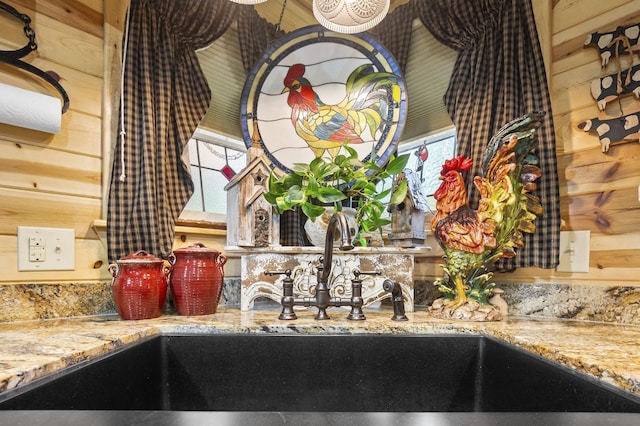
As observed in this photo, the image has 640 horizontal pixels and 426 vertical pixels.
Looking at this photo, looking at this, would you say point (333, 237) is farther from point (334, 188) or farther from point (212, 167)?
point (212, 167)

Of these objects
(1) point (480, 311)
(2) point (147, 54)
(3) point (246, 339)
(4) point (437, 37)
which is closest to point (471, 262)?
(1) point (480, 311)

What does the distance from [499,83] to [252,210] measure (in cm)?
93

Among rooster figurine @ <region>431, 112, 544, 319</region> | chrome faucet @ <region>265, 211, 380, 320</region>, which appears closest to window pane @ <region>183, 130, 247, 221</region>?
chrome faucet @ <region>265, 211, 380, 320</region>

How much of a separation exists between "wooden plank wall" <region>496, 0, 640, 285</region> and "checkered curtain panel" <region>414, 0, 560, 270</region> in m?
0.07

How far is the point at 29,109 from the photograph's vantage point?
1.00m

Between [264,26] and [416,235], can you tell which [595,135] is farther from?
[264,26]

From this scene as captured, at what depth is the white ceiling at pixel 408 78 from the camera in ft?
5.13

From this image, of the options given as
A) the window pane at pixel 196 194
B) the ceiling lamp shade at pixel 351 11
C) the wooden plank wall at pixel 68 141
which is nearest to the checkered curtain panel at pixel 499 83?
the ceiling lamp shade at pixel 351 11

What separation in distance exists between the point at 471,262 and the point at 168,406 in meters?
0.91

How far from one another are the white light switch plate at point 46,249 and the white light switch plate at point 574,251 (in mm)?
1473

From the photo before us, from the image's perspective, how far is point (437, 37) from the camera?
4.79 ft

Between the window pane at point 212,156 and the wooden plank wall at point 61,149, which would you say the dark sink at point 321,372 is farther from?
the window pane at point 212,156

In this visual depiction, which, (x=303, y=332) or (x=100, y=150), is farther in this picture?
(x=100, y=150)

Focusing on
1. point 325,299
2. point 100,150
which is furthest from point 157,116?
point 325,299
